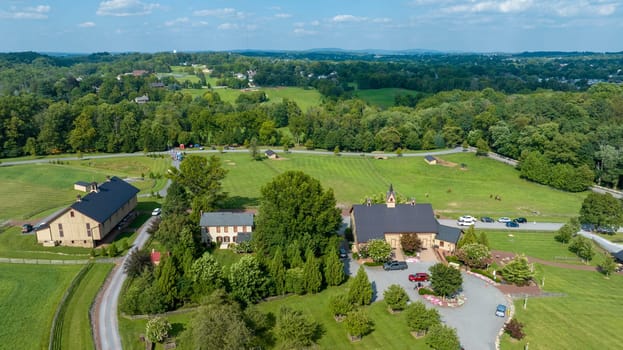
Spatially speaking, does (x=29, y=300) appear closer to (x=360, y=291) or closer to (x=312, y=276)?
(x=312, y=276)

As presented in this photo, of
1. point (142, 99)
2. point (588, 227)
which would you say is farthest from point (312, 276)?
point (142, 99)

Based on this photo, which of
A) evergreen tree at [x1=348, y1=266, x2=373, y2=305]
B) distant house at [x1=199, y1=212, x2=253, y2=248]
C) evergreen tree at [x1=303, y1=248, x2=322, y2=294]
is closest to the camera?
evergreen tree at [x1=348, y1=266, x2=373, y2=305]

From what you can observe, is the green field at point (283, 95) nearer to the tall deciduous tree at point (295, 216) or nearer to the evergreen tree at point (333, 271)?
the tall deciduous tree at point (295, 216)

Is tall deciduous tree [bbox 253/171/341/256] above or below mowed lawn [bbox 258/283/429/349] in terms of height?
above

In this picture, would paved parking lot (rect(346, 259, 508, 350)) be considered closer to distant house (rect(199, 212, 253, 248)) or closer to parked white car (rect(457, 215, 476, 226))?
distant house (rect(199, 212, 253, 248))

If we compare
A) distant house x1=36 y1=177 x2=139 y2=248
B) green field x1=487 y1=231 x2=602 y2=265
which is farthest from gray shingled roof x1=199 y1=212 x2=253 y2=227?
green field x1=487 y1=231 x2=602 y2=265

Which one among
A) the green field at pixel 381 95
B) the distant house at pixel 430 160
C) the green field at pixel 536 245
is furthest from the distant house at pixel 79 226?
the green field at pixel 381 95
